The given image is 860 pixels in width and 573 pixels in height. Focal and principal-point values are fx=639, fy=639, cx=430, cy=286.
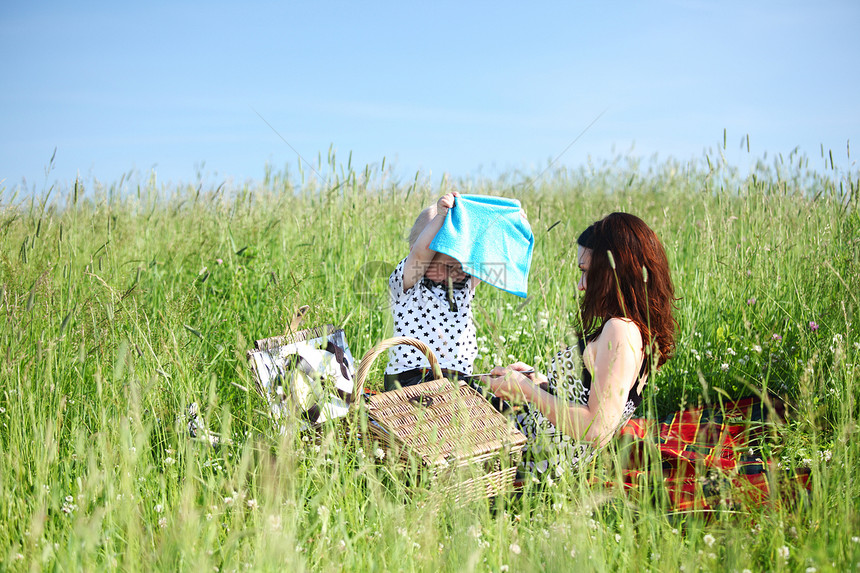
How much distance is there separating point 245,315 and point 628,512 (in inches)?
87.7

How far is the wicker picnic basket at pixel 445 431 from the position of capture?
5.87ft

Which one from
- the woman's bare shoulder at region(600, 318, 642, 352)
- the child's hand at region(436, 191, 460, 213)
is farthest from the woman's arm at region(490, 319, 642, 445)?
the child's hand at region(436, 191, 460, 213)

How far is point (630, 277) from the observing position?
2150mm

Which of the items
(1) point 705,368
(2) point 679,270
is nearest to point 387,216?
(2) point 679,270

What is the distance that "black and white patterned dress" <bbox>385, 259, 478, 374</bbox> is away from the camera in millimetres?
2508

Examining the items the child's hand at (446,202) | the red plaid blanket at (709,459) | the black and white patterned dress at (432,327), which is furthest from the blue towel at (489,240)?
the red plaid blanket at (709,459)

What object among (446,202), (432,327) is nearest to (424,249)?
(446,202)

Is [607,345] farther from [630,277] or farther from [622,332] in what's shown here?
[630,277]

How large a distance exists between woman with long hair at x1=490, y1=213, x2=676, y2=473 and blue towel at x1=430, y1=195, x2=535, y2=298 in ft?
1.28

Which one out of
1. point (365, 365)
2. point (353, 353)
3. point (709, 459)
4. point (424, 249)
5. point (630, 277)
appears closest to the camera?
point (365, 365)

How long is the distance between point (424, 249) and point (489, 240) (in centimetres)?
27

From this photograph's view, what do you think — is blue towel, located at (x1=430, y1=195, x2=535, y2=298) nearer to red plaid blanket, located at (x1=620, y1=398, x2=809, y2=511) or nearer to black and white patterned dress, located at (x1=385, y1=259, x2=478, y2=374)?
black and white patterned dress, located at (x1=385, y1=259, x2=478, y2=374)

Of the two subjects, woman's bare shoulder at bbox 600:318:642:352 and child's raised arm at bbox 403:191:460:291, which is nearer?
woman's bare shoulder at bbox 600:318:642:352

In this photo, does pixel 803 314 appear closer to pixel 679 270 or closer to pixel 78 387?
pixel 679 270
